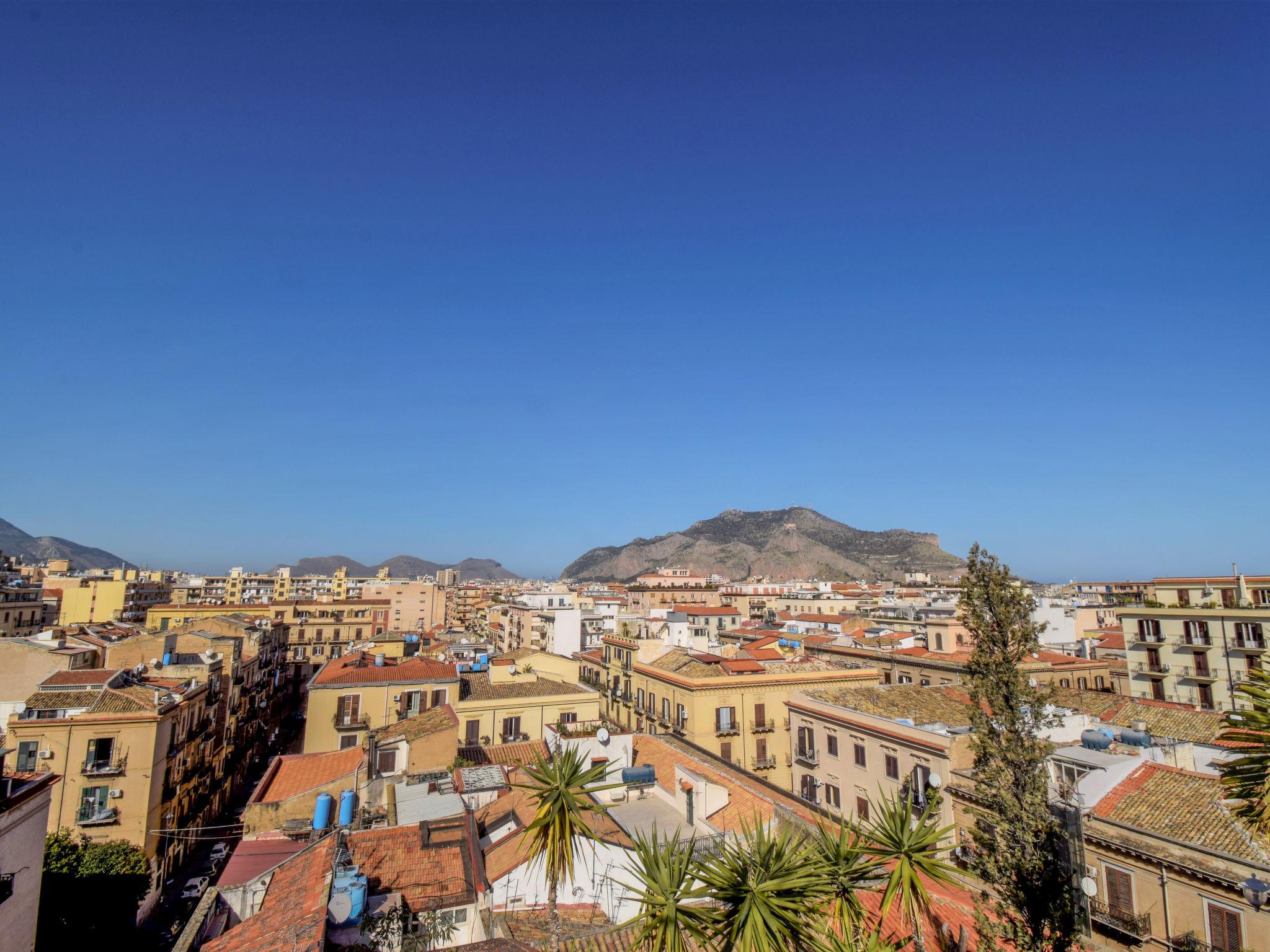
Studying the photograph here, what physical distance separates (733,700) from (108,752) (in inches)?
1265

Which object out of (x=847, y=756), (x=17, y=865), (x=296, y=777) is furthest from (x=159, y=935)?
(x=847, y=756)

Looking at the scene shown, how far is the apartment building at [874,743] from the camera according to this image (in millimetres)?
29484

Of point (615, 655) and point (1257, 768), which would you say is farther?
point (615, 655)

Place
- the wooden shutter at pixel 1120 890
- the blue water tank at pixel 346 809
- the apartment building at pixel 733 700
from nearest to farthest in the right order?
the blue water tank at pixel 346 809 → the wooden shutter at pixel 1120 890 → the apartment building at pixel 733 700

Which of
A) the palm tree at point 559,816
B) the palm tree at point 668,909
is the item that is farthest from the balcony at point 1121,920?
the palm tree at point 559,816

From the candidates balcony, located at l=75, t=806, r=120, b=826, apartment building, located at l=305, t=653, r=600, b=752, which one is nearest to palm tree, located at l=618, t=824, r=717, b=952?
apartment building, located at l=305, t=653, r=600, b=752

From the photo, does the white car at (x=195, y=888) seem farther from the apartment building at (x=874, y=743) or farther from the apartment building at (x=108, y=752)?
the apartment building at (x=874, y=743)

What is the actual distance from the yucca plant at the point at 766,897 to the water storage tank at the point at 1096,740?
19104 mm

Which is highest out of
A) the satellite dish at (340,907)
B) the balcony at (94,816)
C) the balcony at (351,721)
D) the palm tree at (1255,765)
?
the palm tree at (1255,765)

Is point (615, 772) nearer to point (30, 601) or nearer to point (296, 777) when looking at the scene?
point (296, 777)

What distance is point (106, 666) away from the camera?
45.6 meters

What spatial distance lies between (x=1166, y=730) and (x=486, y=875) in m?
31.7

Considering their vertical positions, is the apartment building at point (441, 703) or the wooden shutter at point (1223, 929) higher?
the apartment building at point (441, 703)

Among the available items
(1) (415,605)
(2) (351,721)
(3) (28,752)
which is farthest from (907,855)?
(1) (415,605)
